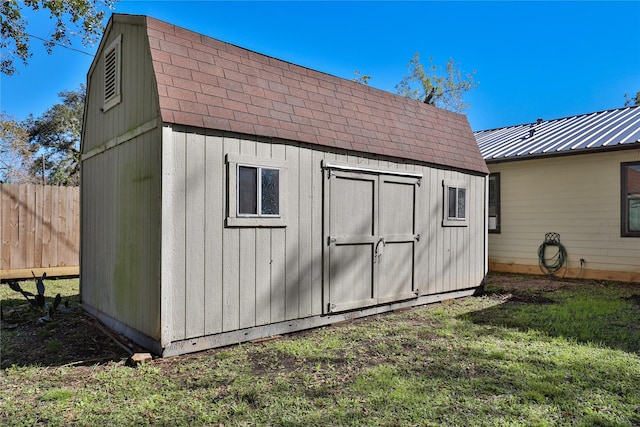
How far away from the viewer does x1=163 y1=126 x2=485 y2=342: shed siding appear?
3572 mm

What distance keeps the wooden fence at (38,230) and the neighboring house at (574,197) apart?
9.64 meters

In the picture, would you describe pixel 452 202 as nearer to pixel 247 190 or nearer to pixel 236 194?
pixel 247 190

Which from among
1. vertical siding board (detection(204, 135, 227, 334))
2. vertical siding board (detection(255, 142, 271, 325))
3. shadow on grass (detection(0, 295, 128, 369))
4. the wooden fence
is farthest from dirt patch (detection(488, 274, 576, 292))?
the wooden fence

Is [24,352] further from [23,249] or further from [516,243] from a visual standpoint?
[516,243]

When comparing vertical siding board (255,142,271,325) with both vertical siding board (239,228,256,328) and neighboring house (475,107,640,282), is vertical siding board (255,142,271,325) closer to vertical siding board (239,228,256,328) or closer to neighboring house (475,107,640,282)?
vertical siding board (239,228,256,328)

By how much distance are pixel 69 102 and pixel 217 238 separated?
2571 centimetres

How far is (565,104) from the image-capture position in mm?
25375

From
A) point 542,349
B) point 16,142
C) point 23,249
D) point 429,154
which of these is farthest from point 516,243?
point 16,142

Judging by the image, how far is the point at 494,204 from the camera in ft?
32.7

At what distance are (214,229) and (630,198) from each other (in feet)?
27.2

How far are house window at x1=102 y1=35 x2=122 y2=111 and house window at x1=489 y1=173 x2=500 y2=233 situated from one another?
8.68 metres

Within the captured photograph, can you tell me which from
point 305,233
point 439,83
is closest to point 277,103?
point 305,233

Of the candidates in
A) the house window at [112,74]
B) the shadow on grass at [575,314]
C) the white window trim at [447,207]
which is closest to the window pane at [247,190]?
the house window at [112,74]

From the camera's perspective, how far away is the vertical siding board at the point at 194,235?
3.61 m
